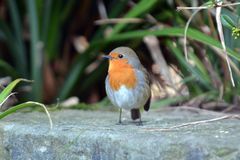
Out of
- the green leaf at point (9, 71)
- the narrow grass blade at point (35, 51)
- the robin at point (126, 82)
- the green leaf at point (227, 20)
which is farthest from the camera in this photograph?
the narrow grass blade at point (35, 51)

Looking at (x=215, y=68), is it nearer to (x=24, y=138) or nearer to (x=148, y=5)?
(x=148, y=5)

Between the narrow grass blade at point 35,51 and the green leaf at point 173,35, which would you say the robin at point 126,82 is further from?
the narrow grass blade at point 35,51

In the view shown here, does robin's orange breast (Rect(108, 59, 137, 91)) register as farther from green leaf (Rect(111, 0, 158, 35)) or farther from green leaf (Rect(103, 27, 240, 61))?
green leaf (Rect(111, 0, 158, 35))

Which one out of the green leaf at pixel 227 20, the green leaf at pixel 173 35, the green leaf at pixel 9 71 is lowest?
the green leaf at pixel 9 71

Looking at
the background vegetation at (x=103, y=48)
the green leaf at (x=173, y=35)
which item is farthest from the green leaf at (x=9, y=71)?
the green leaf at (x=173, y=35)

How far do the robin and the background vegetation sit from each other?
457mm

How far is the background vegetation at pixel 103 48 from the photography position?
418 centimetres

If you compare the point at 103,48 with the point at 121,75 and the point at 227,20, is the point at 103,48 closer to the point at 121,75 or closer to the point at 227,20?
the point at 121,75

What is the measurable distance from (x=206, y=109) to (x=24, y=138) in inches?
57.4

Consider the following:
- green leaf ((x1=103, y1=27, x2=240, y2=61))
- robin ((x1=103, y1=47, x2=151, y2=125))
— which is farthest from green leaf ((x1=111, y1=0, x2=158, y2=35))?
robin ((x1=103, y1=47, x2=151, y2=125))

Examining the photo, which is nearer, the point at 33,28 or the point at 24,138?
the point at 24,138

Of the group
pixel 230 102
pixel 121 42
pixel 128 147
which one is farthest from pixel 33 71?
pixel 128 147

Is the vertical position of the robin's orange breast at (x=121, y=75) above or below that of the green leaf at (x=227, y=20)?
below

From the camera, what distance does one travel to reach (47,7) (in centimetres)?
478
